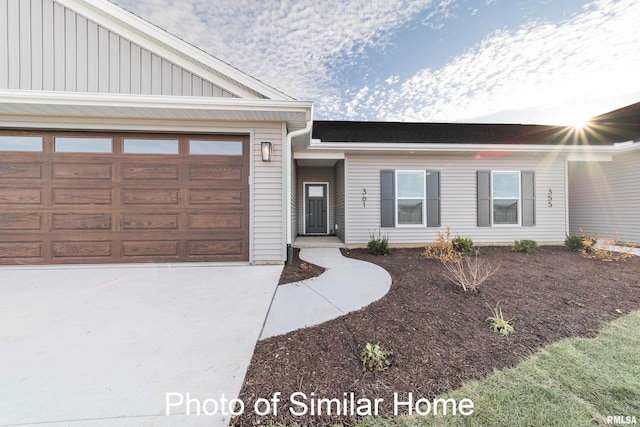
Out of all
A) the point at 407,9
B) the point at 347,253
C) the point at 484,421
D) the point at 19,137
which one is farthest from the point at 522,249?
the point at 19,137

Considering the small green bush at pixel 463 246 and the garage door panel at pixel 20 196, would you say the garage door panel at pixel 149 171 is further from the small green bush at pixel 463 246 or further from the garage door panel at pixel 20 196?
the small green bush at pixel 463 246

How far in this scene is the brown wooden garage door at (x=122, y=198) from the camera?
4.34 m

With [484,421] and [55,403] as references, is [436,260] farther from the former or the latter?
[55,403]

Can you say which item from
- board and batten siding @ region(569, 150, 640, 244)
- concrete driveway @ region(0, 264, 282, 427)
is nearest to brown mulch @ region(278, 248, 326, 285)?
concrete driveway @ region(0, 264, 282, 427)

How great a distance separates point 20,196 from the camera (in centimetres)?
431

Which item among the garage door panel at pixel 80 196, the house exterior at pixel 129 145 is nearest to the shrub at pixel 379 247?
the house exterior at pixel 129 145

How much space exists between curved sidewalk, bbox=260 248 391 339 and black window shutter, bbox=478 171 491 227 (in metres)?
4.19

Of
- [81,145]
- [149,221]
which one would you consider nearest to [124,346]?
[149,221]

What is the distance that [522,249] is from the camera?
19.7 ft

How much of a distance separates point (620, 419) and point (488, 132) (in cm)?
920

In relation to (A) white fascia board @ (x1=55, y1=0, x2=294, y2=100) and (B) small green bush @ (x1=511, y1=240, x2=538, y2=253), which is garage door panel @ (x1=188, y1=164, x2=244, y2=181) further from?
(B) small green bush @ (x1=511, y1=240, x2=538, y2=253)

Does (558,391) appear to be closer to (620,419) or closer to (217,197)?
(620,419)

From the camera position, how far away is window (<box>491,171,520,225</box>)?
6.84 metres

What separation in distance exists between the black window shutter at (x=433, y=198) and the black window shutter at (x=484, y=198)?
1.19 meters
